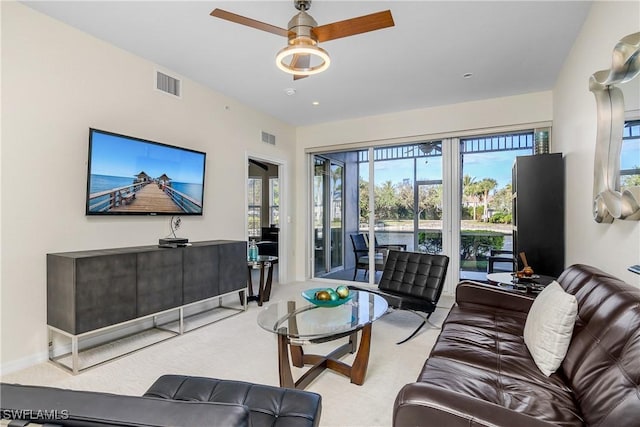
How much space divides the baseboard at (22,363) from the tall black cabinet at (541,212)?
4.60 m

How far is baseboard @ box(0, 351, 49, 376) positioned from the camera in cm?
253

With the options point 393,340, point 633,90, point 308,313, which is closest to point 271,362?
point 308,313

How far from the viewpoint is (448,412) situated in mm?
1102

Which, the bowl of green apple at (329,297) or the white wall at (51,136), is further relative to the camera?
Answer: the bowl of green apple at (329,297)

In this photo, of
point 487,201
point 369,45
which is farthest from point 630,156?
point 487,201

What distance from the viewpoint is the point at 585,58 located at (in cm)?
273

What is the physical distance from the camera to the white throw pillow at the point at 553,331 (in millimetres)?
1634

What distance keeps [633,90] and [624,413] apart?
171cm

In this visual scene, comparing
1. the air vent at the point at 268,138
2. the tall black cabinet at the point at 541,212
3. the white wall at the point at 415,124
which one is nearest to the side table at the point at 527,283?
the tall black cabinet at the point at 541,212

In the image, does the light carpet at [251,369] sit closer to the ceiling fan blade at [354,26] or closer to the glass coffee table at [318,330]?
the glass coffee table at [318,330]

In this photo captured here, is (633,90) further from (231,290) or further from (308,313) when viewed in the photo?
(231,290)

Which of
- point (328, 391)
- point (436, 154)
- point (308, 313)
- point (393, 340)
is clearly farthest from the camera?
point (436, 154)

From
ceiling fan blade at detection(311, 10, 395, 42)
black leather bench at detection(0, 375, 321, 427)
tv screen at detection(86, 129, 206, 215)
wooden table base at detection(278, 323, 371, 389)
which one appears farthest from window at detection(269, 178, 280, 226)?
black leather bench at detection(0, 375, 321, 427)
